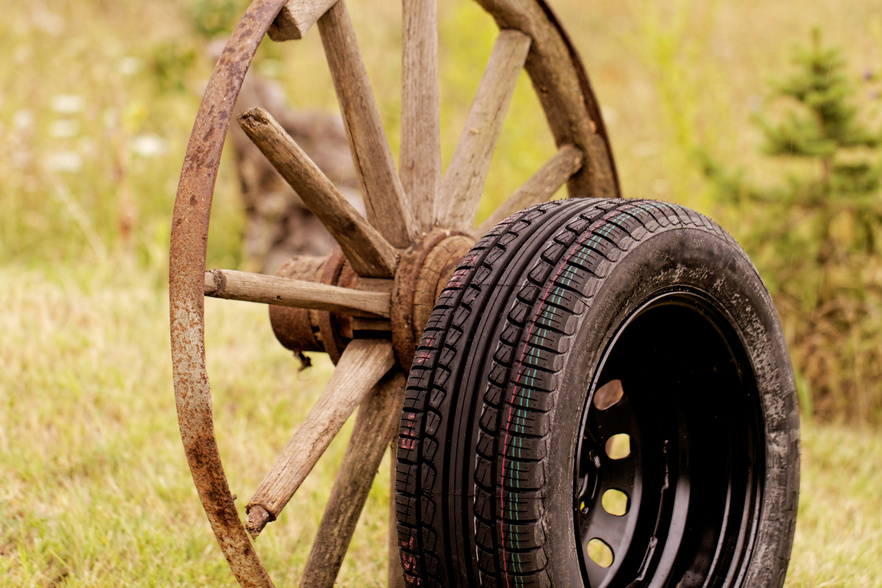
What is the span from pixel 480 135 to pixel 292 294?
0.90 meters

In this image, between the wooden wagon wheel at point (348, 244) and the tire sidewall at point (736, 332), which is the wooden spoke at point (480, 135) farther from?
the tire sidewall at point (736, 332)

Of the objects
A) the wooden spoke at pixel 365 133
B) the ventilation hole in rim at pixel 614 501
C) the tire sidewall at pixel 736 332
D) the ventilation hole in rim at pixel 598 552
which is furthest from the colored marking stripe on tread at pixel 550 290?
the ventilation hole in rim at pixel 614 501

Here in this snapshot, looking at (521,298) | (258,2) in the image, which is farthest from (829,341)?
(258,2)

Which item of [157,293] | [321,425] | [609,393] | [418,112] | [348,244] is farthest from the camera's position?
[157,293]

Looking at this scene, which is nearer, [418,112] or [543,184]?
[418,112]

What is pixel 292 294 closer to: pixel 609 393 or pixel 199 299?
pixel 199 299

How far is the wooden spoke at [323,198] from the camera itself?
173cm

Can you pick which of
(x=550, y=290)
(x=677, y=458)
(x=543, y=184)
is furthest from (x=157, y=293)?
(x=550, y=290)

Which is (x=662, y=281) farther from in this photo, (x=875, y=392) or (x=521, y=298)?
(x=875, y=392)

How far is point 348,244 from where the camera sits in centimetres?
200

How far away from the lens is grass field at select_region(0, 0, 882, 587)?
2.45 m

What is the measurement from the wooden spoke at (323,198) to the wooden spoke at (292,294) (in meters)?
0.10

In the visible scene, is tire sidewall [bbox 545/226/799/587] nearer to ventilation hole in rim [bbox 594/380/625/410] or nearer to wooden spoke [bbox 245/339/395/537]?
wooden spoke [bbox 245/339/395/537]

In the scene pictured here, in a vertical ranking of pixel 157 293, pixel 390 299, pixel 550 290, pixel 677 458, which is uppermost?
pixel 157 293
